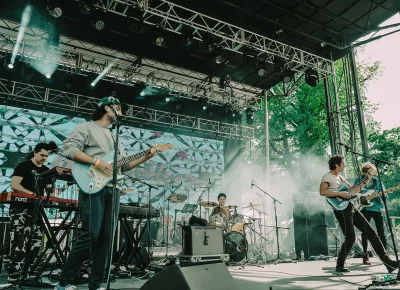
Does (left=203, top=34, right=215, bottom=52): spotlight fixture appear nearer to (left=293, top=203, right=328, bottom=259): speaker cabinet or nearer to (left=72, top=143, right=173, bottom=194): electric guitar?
(left=293, top=203, right=328, bottom=259): speaker cabinet

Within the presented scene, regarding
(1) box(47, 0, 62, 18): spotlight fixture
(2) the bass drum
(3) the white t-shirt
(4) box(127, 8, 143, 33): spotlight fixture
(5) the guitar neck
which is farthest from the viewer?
(4) box(127, 8, 143, 33): spotlight fixture

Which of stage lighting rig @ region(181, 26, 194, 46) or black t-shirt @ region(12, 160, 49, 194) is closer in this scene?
black t-shirt @ region(12, 160, 49, 194)

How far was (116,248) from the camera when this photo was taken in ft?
19.2

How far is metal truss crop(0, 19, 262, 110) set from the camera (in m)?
9.80

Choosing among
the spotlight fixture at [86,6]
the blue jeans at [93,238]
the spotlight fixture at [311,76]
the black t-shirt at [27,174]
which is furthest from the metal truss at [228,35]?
the blue jeans at [93,238]

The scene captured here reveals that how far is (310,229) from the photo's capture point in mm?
8367

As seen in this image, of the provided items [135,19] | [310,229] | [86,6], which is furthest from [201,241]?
[86,6]

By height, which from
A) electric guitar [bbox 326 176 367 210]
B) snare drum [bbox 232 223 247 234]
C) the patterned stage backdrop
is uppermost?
the patterned stage backdrop

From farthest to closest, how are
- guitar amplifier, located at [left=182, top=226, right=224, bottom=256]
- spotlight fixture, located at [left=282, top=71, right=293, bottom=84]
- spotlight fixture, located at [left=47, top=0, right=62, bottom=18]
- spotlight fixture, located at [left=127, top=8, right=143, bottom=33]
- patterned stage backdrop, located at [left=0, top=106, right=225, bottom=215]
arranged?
spotlight fixture, located at [left=282, top=71, right=293, bottom=84] < patterned stage backdrop, located at [left=0, top=106, right=225, bottom=215] < spotlight fixture, located at [left=127, top=8, right=143, bottom=33] < spotlight fixture, located at [left=47, top=0, right=62, bottom=18] < guitar amplifier, located at [left=182, top=226, right=224, bottom=256]

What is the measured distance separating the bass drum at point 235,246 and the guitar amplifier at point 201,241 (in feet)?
5.10

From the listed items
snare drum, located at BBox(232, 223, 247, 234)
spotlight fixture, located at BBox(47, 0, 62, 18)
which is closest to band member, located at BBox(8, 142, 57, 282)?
snare drum, located at BBox(232, 223, 247, 234)

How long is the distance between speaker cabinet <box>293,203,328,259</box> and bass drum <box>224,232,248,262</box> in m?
1.91

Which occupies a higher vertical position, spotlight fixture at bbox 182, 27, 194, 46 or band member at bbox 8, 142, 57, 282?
spotlight fixture at bbox 182, 27, 194, 46

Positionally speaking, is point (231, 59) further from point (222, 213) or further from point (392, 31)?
point (222, 213)
